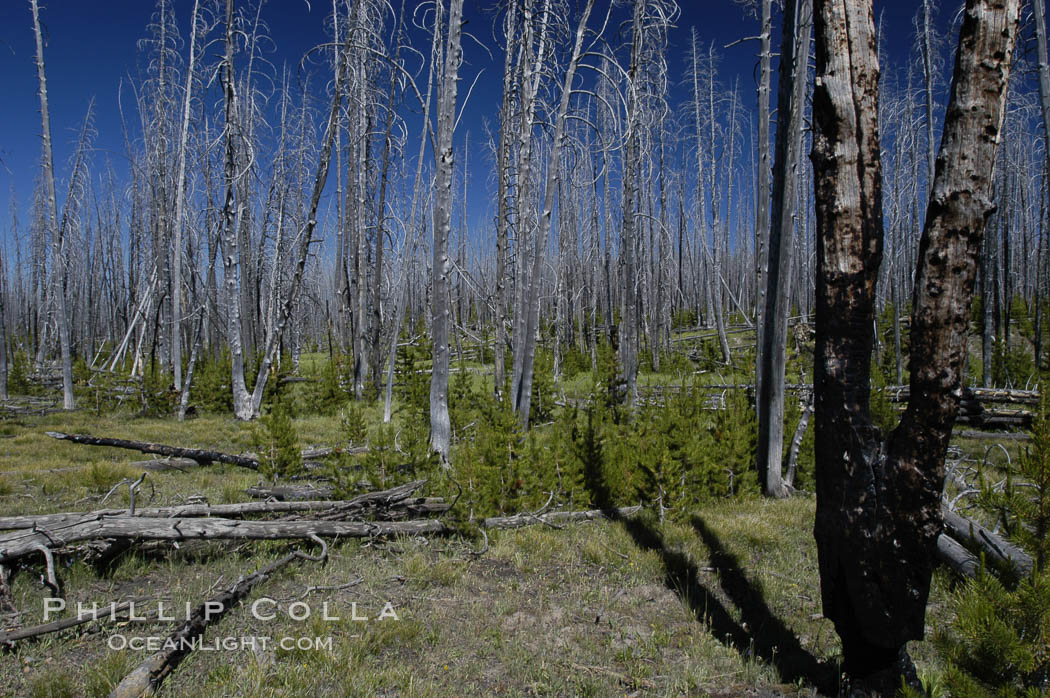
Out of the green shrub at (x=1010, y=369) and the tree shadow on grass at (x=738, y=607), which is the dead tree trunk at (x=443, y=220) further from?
the green shrub at (x=1010, y=369)

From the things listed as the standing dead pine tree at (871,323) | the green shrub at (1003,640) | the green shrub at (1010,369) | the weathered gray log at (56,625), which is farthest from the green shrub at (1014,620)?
the green shrub at (1010,369)

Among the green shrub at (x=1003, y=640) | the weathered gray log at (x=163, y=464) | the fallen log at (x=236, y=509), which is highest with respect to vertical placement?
the green shrub at (x=1003, y=640)

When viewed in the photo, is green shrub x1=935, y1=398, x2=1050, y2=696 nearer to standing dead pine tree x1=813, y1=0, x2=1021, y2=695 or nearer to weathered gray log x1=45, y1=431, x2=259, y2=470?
standing dead pine tree x1=813, y1=0, x2=1021, y2=695

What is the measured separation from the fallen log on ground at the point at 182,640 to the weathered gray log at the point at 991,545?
3.55 metres

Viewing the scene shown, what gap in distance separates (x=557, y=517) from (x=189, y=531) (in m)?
3.27

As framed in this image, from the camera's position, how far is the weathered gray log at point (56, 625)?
2.80m

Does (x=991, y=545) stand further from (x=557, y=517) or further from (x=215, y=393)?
(x=215, y=393)

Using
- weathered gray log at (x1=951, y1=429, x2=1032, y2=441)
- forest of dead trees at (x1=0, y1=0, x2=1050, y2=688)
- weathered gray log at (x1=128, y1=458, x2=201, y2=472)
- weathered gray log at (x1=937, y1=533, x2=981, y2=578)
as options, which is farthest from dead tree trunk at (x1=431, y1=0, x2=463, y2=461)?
weathered gray log at (x1=951, y1=429, x2=1032, y2=441)

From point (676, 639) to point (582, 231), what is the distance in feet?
74.8

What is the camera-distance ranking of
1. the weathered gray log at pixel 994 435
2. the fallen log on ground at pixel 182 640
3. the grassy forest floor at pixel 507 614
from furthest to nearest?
the weathered gray log at pixel 994 435 → the grassy forest floor at pixel 507 614 → the fallen log on ground at pixel 182 640

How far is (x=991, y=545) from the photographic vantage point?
3279mm

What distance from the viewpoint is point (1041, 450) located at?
190cm

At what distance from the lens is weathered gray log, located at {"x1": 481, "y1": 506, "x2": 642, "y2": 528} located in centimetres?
529

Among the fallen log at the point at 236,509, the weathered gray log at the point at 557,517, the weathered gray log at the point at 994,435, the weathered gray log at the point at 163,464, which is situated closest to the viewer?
the fallen log at the point at 236,509
